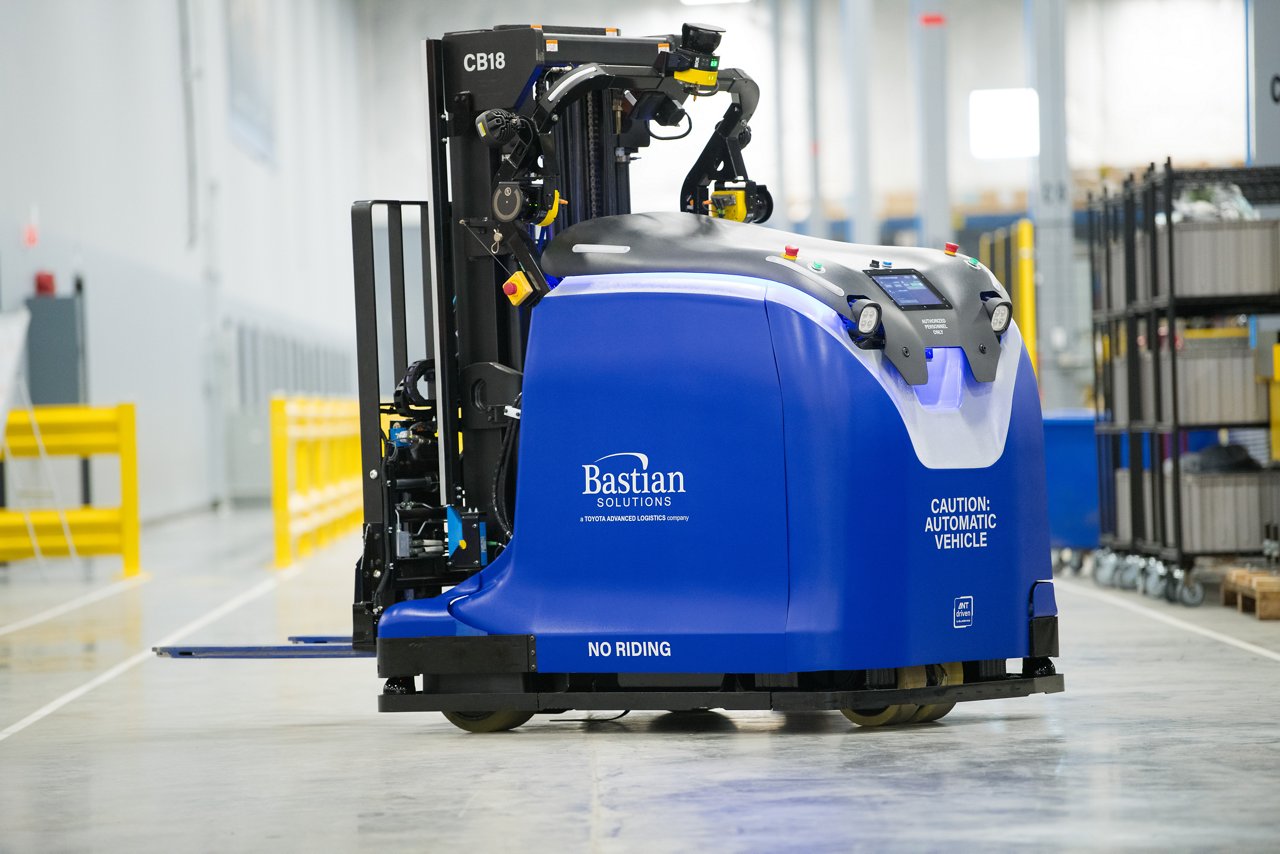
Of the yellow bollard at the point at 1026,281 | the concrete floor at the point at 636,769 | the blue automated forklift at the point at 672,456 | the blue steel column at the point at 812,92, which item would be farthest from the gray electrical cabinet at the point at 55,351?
the blue steel column at the point at 812,92

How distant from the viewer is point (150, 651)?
881cm

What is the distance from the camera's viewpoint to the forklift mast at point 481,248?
580 cm

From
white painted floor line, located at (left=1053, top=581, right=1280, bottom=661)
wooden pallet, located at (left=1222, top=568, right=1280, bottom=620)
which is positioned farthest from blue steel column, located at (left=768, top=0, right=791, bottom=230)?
wooden pallet, located at (left=1222, top=568, right=1280, bottom=620)

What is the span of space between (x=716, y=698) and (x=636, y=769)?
0.51 meters

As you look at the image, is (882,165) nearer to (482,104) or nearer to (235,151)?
(235,151)

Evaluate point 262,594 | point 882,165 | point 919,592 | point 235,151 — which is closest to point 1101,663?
point 919,592

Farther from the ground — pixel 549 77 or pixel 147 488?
pixel 549 77

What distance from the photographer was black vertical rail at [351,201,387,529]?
6.02 meters

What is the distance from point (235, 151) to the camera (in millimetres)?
25969

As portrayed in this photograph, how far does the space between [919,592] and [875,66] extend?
2902 cm

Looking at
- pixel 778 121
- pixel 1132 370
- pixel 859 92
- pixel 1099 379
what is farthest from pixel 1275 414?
pixel 778 121

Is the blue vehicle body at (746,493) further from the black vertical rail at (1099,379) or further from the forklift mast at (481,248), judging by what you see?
the black vertical rail at (1099,379)

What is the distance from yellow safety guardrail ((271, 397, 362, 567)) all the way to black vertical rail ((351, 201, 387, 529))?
8.40m

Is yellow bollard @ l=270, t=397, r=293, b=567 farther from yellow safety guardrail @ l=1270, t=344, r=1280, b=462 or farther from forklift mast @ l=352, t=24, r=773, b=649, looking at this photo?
forklift mast @ l=352, t=24, r=773, b=649
